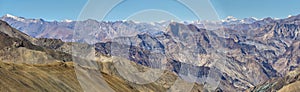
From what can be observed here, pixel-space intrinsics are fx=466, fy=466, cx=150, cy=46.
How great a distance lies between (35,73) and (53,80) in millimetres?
5958

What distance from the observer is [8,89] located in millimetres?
99500

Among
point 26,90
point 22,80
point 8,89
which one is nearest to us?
point 8,89

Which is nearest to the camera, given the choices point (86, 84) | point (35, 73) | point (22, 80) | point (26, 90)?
point (26, 90)

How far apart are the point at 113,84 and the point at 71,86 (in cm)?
5177

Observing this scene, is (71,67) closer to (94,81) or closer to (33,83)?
(94,81)

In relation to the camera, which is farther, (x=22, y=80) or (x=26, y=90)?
(x=22, y=80)

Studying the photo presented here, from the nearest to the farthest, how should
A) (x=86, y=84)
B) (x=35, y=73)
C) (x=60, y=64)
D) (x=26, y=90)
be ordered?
(x=26, y=90)
(x=35, y=73)
(x=86, y=84)
(x=60, y=64)

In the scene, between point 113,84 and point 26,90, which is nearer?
point 26,90

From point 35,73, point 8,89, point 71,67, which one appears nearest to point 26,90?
point 8,89

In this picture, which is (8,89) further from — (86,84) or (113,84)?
(113,84)

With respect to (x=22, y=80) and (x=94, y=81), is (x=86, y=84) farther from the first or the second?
(x=22, y=80)

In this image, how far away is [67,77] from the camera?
15538 centimetres

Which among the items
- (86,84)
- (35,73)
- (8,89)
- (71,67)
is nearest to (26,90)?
(8,89)

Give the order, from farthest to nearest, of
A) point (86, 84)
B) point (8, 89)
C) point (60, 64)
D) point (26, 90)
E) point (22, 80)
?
point (60, 64), point (86, 84), point (22, 80), point (26, 90), point (8, 89)
